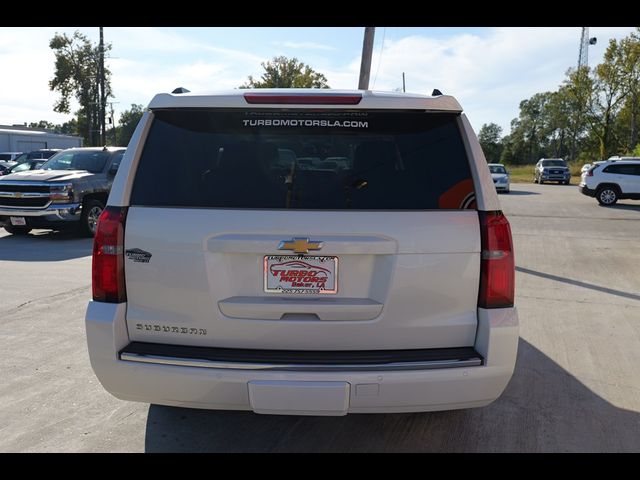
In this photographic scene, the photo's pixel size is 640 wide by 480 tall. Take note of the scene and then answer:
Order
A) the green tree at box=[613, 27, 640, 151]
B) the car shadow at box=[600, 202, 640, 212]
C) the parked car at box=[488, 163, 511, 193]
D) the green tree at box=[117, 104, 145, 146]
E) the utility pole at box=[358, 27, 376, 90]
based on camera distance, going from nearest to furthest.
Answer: the utility pole at box=[358, 27, 376, 90]
the car shadow at box=[600, 202, 640, 212]
the parked car at box=[488, 163, 511, 193]
the green tree at box=[613, 27, 640, 151]
the green tree at box=[117, 104, 145, 146]

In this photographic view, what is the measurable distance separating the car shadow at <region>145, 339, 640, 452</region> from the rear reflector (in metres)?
2.02

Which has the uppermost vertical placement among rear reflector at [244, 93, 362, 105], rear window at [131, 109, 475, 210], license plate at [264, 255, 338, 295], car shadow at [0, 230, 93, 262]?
rear reflector at [244, 93, 362, 105]

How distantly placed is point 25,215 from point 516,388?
10.2 metres

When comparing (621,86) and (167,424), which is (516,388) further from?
(621,86)

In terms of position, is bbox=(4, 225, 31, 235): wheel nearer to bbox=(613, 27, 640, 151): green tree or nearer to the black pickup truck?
the black pickup truck

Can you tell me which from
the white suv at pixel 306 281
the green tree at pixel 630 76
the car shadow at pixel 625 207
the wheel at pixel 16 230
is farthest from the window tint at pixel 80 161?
the green tree at pixel 630 76

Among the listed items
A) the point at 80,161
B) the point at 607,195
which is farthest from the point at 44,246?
the point at 607,195

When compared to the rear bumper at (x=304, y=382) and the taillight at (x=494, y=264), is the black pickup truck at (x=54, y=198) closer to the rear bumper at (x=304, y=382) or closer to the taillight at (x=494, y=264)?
the rear bumper at (x=304, y=382)

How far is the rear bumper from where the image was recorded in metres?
2.81

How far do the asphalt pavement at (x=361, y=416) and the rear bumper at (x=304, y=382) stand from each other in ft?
2.37

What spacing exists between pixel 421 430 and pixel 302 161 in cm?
190

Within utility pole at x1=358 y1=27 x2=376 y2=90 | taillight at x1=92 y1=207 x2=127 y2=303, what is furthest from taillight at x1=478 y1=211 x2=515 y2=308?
utility pole at x1=358 y1=27 x2=376 y2=90

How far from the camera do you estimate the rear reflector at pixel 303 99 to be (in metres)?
3.07

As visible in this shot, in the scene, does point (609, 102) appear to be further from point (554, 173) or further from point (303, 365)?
point (303, 365)
